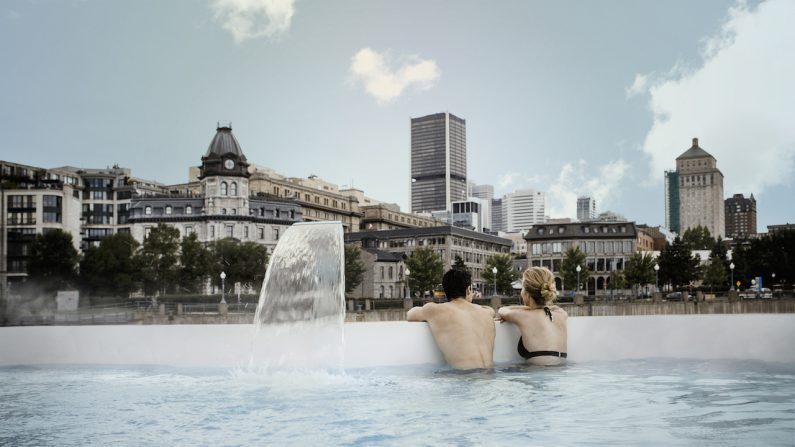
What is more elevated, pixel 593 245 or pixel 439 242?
pixel 439 242

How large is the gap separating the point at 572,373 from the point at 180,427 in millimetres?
3661

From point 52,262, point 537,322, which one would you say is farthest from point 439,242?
point 537,322

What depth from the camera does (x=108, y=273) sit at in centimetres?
5550

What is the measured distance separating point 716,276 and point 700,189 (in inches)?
3571

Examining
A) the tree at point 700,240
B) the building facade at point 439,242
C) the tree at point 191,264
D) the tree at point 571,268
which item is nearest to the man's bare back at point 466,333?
the tree at point 191,264

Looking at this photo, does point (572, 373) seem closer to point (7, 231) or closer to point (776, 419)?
point (776, 419)

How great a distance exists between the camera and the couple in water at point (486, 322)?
6391mm

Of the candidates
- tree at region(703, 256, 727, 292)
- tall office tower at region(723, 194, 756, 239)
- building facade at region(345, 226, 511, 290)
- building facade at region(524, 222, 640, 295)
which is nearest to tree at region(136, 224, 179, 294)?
building facade at region(345, 226, 511, 290)

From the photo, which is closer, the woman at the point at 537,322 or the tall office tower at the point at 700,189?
the woman at the point at 537,322

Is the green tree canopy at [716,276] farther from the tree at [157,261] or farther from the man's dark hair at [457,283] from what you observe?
the man's dark hair at [457,283]

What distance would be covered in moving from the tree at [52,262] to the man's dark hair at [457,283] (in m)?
53.6

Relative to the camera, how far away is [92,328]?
8.21 meters

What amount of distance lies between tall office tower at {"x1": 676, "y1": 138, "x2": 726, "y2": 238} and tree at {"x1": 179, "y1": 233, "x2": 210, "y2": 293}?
404 feet

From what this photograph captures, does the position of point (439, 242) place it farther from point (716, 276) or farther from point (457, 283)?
point (457, 283)
